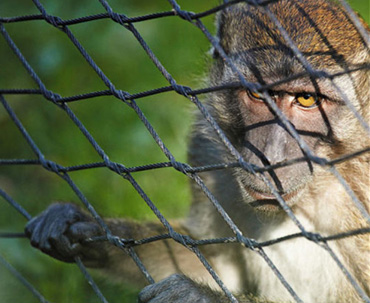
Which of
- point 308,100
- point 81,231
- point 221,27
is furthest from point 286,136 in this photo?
point 81,231

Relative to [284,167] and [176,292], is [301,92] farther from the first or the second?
[176,292]

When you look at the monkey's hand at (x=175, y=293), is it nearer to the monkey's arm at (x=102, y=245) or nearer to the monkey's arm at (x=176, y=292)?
the monkey's arm at (x=176, y=292)

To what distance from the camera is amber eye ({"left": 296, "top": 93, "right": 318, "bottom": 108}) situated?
270 cm

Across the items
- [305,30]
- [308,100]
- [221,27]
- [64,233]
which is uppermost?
[221,27]

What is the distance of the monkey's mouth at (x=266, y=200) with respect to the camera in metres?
2.60

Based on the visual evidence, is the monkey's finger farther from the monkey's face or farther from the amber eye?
the amber eye

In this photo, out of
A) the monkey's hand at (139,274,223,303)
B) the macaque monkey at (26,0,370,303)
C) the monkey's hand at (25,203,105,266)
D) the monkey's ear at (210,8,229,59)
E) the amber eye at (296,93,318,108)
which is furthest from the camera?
the monkey's ear at (210,8,229,59)

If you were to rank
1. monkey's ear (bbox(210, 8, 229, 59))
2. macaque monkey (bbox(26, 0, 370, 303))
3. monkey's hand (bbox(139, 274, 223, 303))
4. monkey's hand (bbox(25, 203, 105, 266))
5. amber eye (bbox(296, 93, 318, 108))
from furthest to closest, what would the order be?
monkey's ear (bbox(210, 8, 229, 59)) → monkey's hand (bbox(25, 203, 105, 266)) → amber eye (bbox(296, 93, 318, 108)) → macaque monkey (bbox(26, 0, 370, 303)) → monkey's hand (bbox(139, 274, 223, 303))

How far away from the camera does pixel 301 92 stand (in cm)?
270

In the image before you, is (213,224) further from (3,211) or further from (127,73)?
(127,73)

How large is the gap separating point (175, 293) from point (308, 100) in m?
1.06

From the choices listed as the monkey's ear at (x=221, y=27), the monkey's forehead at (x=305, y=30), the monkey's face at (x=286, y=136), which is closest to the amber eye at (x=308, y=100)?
the monkey's face at (x=286, y=136)

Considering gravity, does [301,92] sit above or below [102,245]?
above

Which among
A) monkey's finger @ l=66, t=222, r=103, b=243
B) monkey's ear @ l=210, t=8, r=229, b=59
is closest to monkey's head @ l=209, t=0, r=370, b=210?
monkey's ear @ l=210, t=8, r=229, b=59
